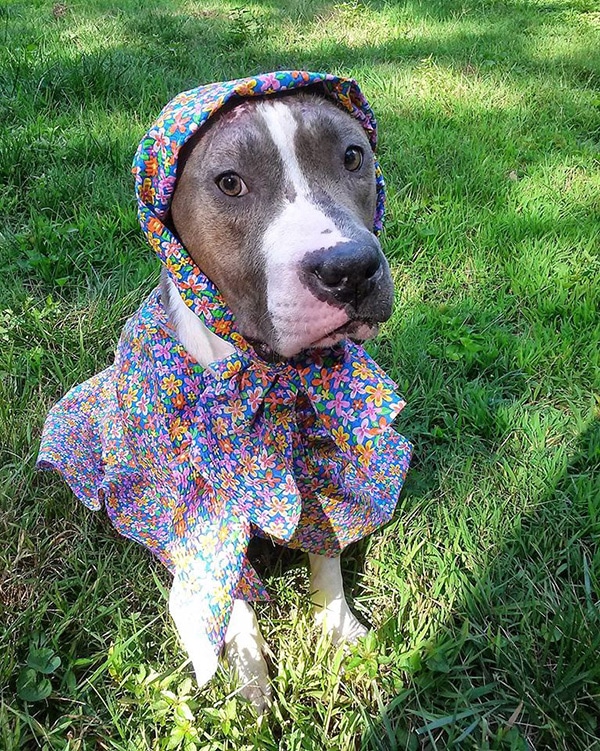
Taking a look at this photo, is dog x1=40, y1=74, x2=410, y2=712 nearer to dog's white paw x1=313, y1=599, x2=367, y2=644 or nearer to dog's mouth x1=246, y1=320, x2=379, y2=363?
dog's mouth x1=246, y1=320, x2=379, y2=363

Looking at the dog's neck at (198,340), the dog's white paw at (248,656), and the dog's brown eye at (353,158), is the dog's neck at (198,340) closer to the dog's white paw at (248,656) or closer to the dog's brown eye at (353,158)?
the dog's brown eye at (353,158)

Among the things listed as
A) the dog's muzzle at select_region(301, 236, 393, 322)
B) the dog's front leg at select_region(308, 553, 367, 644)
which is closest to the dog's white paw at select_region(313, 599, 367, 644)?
the dog's front leg at select_region(308, 553, 367, 644)

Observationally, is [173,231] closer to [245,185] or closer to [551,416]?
[245,185]

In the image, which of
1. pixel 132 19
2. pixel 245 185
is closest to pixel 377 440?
pixel 245 185

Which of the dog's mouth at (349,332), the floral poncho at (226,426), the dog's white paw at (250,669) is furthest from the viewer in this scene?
the dog's white paw at (250,669)

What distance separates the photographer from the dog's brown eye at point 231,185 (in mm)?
1461

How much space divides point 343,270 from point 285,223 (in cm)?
19

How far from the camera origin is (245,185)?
1.46 m

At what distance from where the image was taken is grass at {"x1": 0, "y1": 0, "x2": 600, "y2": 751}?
1687mm

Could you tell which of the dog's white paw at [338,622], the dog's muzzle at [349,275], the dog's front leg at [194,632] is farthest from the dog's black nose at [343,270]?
the dog's white paw at [338,622]

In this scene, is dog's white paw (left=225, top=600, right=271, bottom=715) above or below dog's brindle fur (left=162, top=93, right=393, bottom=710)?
below

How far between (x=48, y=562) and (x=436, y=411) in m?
1.41

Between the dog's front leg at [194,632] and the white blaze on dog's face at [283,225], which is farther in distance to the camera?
the dog's front leg at [194,632]

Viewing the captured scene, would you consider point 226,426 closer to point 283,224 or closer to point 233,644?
point 283,224
